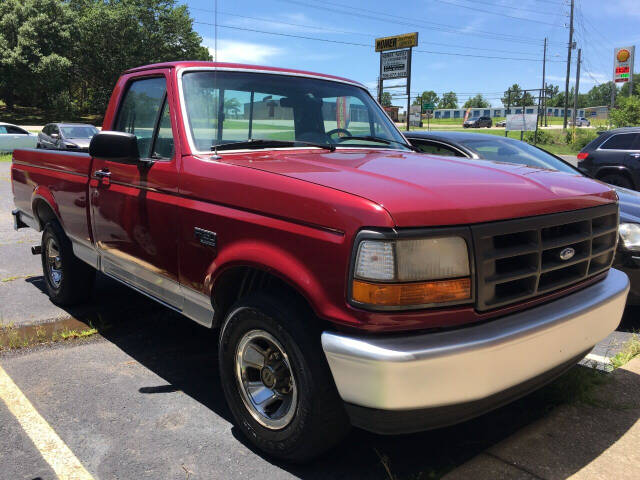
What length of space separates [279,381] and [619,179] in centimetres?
1072

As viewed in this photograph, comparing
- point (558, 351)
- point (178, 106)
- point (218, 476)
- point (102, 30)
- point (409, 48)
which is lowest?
point (218, 476)

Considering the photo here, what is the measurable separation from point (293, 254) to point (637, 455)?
1913 millimetres

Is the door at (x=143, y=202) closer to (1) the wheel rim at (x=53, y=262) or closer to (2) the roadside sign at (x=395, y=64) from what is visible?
(1) the wheel rim at (x=53, y=262)

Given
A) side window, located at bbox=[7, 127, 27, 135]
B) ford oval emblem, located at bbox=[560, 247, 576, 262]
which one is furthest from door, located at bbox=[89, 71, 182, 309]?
side window, located at bbox=[7, 127, 27, 135]

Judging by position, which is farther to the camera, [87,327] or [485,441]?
[87,327]

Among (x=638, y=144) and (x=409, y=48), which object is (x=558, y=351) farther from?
(x=409, y=48)

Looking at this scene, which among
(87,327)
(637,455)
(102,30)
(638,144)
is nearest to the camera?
(637,455)

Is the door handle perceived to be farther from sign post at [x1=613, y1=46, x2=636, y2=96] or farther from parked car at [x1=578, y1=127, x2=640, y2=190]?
sign post at [x1=613, y1=46, x2=636, y2=96]

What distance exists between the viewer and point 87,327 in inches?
182

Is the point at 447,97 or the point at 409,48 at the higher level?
the point at 447,97

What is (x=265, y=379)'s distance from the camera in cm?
268

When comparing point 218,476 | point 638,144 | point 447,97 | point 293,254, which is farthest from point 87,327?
point 447,97

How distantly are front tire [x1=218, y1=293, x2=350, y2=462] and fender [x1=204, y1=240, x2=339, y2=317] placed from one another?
16 centimetres

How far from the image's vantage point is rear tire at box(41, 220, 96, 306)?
4.79 m
